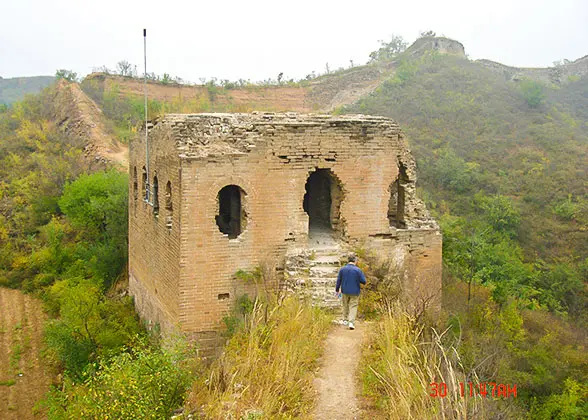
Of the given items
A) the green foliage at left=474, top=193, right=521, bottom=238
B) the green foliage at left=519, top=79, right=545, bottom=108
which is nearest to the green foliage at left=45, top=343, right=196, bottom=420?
the green foliage at left=474, top=193, right=521, bottom=238

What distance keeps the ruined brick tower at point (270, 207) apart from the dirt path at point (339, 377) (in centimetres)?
98

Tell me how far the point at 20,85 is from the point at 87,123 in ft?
194

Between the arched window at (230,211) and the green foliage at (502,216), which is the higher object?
the arched window at (230,211)

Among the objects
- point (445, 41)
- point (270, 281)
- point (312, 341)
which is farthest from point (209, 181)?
point (445, 41)

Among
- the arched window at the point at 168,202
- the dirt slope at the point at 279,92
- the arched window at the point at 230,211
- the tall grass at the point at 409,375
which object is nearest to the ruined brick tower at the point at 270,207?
the arched window at the point at 168,202

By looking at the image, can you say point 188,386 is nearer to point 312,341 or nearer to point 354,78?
point 312,341

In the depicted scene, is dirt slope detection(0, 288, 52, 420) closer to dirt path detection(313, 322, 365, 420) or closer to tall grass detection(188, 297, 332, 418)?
tall grass detection(188, 297, 332, 418)

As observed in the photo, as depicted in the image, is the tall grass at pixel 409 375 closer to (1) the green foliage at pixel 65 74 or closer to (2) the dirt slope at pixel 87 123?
(2) the dirt slope at pixel 87 123

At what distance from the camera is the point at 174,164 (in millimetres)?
8219

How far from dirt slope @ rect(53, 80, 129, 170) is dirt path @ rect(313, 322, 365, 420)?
17279mm

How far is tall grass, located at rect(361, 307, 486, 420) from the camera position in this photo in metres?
4.39

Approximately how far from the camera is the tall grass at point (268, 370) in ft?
16.7

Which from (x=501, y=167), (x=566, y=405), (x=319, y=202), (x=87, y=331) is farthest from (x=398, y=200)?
(x=501, y=167)

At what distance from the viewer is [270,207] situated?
8336mm
